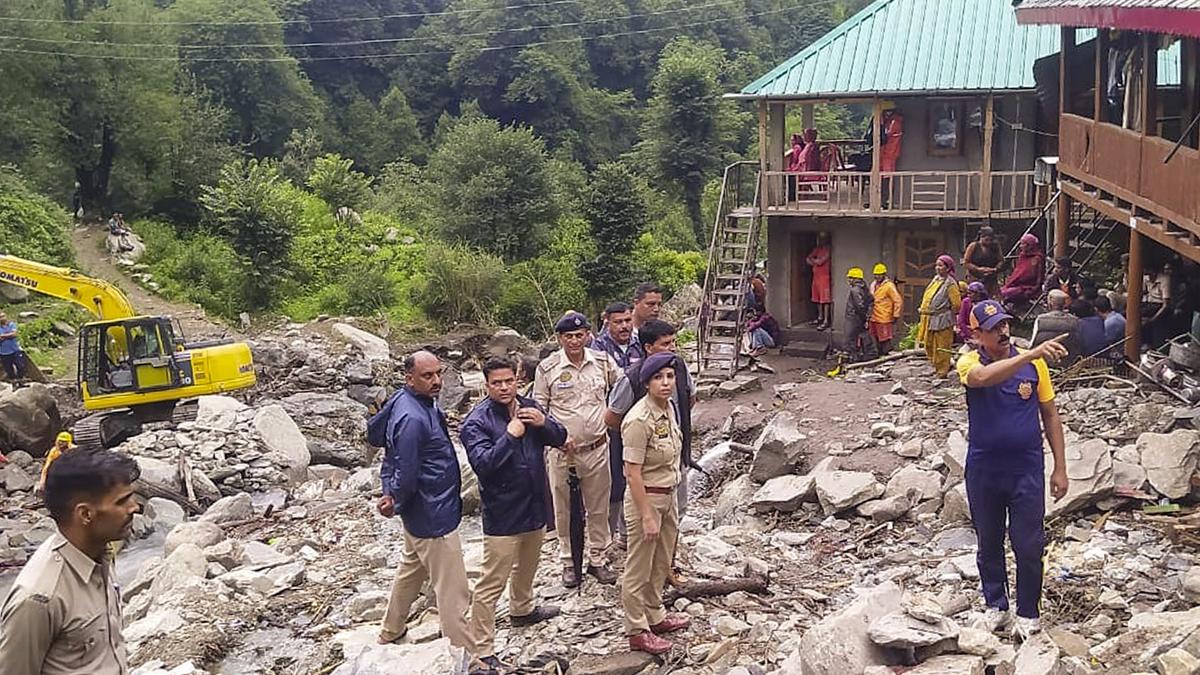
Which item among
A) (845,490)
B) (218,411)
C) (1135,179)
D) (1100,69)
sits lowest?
(218,411)

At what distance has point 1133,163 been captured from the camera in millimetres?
11586

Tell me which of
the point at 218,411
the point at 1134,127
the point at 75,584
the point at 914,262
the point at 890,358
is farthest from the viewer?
the point at 914,262

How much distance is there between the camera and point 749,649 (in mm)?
6180

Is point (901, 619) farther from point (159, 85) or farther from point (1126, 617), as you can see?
point (159, 85)

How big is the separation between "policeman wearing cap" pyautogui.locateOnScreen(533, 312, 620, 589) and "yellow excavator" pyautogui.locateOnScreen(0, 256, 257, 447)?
11091 mm

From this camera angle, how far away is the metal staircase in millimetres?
17812

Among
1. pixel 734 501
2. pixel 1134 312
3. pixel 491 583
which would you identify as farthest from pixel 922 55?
pixel 491 583

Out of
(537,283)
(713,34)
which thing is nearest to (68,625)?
(537,283)

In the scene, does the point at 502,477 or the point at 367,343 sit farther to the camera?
the point at 367,343

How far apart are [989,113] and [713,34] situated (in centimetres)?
5157

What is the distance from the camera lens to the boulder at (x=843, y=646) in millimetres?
5133

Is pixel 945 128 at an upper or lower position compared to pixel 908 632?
upper

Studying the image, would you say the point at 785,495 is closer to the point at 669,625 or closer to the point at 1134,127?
the point at 669,625

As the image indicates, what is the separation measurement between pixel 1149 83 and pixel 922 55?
8.21m
